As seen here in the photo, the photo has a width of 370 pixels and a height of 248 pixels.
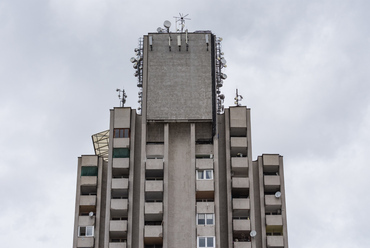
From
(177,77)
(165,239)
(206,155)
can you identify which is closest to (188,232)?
(165,239)

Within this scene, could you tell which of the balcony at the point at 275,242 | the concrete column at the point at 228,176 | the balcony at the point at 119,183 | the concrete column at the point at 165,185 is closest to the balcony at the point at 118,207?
the balcony at the point at 119,183

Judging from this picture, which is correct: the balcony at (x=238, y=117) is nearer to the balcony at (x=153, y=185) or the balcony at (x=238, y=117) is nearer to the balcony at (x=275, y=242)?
the balcony at (x=153, y=185)

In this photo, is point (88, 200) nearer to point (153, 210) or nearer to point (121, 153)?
point (121, 153)

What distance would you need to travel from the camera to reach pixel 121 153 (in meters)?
92.2

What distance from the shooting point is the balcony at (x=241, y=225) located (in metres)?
88.0

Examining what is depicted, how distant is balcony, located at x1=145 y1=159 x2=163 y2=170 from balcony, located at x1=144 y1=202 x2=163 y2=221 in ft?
13.3

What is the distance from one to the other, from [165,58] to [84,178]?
1691 centimetres

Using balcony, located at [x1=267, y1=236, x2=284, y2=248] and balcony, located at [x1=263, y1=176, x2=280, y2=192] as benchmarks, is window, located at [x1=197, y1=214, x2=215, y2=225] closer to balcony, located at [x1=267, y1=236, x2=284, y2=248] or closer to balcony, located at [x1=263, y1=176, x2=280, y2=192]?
balcony, located at [x1=267, y1=236, x2=284, y2=248]

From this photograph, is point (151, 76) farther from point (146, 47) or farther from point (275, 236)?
point (275, 236)

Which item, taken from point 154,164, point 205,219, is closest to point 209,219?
point 205,219

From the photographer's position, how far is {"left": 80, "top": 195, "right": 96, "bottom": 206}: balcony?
92500mm

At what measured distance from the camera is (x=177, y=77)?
93.2 m

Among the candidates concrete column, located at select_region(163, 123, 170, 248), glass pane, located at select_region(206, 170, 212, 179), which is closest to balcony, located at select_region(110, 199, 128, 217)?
concrete column, located at select_region(163, 123, 170, 248)

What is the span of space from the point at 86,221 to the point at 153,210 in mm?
Result: 9108
